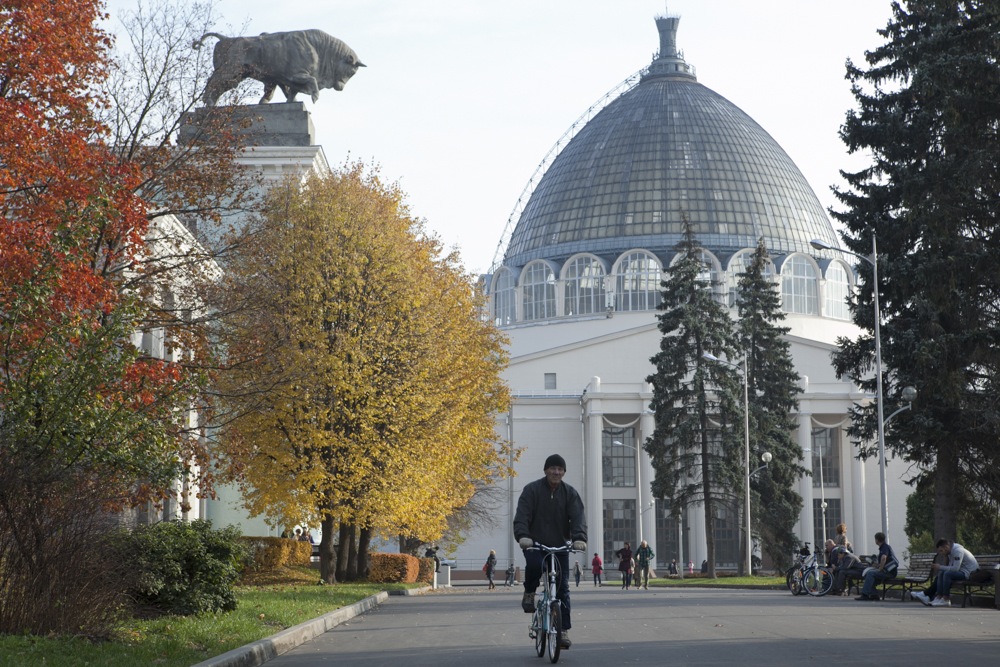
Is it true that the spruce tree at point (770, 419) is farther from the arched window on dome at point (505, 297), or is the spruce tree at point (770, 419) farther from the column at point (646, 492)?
the arched window on dome at point (505, 297)

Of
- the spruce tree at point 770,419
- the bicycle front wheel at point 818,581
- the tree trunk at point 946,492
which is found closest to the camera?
the bicycle front wheel at point 818,581

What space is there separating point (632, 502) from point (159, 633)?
72.7 metres

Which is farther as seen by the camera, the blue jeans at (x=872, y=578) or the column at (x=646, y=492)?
the column at (x=646, y=492)

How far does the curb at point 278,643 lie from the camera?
42.4 ft

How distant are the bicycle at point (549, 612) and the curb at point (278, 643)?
9.43ft

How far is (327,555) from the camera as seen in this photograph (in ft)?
114

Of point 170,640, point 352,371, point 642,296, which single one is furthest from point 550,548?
point 642,296

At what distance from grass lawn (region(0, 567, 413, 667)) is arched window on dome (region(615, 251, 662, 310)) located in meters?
79.4

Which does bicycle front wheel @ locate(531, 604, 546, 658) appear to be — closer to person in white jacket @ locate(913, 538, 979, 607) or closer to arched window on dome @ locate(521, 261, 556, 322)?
person in white jacket @ locate(913, 538, 979, 607)

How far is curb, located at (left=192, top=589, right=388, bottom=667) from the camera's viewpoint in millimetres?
12914

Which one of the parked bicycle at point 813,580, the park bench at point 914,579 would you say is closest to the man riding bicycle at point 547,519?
the park bench at point 914,579

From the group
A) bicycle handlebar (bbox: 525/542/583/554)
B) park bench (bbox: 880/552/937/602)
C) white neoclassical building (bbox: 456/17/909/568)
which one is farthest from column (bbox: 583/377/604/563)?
bicycle handlebar (bbox: 525/542/583/554)

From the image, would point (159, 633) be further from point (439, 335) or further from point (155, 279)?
point (439, 335)

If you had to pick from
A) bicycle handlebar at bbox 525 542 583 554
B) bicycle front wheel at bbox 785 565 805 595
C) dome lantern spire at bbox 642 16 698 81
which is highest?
dome lantern spire at bbox 642 16 698 81
